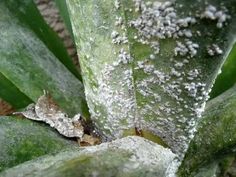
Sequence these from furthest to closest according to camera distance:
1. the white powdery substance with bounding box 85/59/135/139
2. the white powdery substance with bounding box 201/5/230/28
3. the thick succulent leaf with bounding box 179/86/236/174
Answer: the thick succulent leaf with bounding box 179/86/236/174, the white powdery substance with bounding box 85/59/135/139, the white powdery substance with bounding box 201/5/230/28

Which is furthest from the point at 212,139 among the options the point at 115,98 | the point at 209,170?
the point at 115,98

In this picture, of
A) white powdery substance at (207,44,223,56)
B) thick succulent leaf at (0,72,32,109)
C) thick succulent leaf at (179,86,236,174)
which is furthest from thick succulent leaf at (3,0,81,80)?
white powdery substance at (207,44,223,56)

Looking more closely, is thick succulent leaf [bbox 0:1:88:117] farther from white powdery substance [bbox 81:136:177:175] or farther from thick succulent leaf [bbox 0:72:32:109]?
white powdery substance [bbox 81:136:177:175]

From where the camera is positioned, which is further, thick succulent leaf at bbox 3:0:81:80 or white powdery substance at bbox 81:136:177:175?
thick succulent leaf at bbox 3:0:81:80

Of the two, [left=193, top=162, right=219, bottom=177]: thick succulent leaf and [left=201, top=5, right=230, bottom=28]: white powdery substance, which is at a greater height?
[left=201, top=5, right=230, bottom=28]: white powdery substance

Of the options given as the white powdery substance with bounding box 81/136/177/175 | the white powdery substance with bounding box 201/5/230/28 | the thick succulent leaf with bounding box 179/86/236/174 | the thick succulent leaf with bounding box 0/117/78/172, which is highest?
the white powdery substance with bounding box 201/5/230/28

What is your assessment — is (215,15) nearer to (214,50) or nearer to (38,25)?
(214,50)

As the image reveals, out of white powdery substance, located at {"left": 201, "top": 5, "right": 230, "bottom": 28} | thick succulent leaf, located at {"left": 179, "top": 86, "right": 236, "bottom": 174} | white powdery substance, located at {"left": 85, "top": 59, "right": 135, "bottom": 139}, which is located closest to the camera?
white powdery substance, located at {"left": 201, "top": 5, "right": 230, "bottom": 28}

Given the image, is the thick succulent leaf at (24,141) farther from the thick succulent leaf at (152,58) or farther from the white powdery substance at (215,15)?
the white powdery substance at (215,15)
